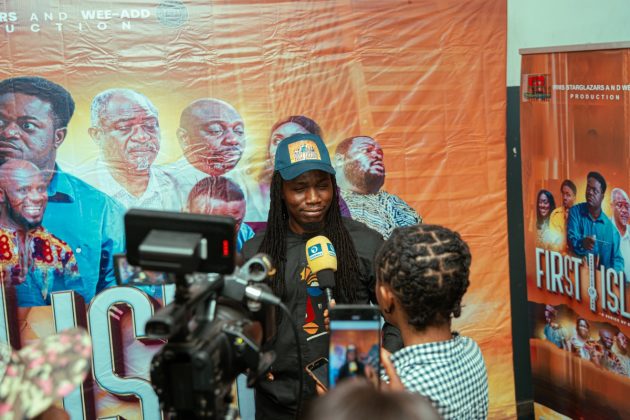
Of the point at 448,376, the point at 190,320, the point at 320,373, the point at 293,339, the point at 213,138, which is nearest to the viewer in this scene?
the point at 190,320

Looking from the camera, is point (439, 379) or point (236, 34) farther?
point (236, 34)

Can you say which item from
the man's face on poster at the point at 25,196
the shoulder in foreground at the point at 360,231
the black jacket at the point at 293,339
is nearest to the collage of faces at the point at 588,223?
the shoulder in foreground at the point at 360,231

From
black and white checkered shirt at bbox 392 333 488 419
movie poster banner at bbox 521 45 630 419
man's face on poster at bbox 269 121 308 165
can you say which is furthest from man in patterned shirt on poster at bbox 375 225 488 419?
movie poster banner at bbox 521 45 630 419

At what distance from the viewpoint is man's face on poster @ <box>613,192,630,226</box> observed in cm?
331

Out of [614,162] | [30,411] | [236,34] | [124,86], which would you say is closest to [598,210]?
[614,162]

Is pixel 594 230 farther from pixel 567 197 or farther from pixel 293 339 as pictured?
pixel 293 339

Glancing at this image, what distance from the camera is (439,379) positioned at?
6.00 feet

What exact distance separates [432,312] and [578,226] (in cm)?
192

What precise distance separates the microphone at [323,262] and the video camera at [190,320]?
29.9 inches

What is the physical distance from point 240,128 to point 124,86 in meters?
0.53

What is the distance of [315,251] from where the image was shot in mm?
2553

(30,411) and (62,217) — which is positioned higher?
(62,217)

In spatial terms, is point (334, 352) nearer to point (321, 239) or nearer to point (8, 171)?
point (321, 239)

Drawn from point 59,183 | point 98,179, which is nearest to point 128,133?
point 98,179
